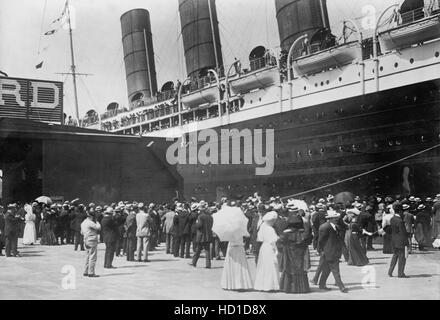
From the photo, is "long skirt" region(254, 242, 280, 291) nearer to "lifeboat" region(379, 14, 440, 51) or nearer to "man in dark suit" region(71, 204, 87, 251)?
"man in dark suit" region(71, 204, 87, 251)

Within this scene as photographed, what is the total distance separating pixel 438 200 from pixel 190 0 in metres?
25.9

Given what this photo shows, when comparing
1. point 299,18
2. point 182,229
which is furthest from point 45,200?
point 299,18

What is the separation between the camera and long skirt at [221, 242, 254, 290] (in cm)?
713

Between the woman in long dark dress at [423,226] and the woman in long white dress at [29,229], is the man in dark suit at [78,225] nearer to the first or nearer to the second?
the woman in long white dress at [29,229]

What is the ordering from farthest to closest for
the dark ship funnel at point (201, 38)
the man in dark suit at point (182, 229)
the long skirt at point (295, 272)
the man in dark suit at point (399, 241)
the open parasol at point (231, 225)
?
the dark ship funnel at point (201, 38) < the man in dark suit at point (182, 229) < the man in dark suit at point (399, 241) < the open parasol at point (231, 225) < the long skirt at point (295, 272)

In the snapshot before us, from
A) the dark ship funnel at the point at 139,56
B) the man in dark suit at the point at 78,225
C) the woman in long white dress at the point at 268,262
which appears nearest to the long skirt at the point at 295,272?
the woman in long white dress at the point at 268,262

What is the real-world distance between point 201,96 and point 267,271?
76.2 feet

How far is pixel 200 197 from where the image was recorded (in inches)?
1021

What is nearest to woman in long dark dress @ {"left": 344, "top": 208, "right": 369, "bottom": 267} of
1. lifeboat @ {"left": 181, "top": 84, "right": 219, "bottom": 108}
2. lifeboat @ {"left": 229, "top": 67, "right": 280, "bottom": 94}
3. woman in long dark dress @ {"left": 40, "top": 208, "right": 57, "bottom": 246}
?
woman in long dark dress @ {"left": 40, "top": 208, "right": 57, "bottom": 246}

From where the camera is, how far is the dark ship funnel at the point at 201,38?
32.8 metres

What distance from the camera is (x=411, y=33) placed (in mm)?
18250

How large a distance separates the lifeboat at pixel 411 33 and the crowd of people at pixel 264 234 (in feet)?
23.7

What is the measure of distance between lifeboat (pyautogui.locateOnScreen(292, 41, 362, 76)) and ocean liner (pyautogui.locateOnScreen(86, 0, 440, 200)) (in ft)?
0.15

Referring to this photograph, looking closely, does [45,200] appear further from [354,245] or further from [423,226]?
[423,226]
